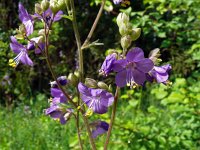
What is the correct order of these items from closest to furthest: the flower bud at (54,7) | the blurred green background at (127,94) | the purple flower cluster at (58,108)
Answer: the flower bud at (54,7)
the purple flower cluster at (58,108)
the blurred green background at (127,94)

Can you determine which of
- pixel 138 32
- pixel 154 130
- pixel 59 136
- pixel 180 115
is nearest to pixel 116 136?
pixel 154 130

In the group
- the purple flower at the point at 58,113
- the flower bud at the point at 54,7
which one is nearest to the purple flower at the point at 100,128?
the purple flower at the point at 58,113

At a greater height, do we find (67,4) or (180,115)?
(67,4)

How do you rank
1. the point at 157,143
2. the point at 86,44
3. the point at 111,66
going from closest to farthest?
the point at 111,66 → the point at 86,44 → the point at 157,143

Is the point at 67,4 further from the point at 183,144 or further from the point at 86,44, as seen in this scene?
the point at 183,144

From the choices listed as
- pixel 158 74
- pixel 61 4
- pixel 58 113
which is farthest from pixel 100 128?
pixel 61 4

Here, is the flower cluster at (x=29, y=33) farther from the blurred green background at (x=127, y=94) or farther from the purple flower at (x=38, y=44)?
the blurred green background at (x=127, y=94)

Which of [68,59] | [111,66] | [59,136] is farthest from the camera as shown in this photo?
[68,59]
